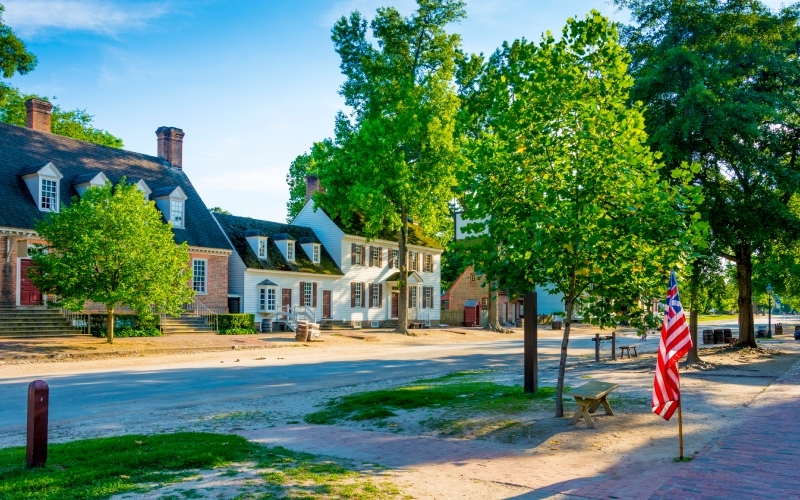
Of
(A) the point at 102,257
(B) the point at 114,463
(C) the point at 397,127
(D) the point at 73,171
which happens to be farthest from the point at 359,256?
(B) the point at 114,463

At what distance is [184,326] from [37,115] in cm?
1397

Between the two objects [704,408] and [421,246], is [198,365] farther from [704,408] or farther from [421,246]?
[421,246]

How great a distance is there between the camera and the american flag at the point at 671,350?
28.7ft

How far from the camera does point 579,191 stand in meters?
10.8

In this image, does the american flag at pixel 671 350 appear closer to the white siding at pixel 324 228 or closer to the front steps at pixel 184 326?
the front steps at pixel 184 326

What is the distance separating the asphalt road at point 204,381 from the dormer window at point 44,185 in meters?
13.6

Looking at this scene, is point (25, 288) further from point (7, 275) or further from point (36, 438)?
point (36, 438)

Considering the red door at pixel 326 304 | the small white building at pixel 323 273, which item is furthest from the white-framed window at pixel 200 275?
the red door at pixel 326 304

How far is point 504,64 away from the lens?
4662cm

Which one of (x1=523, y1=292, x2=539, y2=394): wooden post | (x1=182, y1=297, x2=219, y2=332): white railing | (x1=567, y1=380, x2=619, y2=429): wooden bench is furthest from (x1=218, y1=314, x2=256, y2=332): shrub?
(x1=567, y1=380, x2=619, y2=429): wooden bench

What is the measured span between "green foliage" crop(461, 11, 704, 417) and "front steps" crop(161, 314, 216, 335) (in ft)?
81.4

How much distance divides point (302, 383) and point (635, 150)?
9.80 metres

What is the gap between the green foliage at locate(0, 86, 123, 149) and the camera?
48094 mm

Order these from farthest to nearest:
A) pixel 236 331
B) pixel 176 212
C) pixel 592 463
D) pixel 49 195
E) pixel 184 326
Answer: pixel 176 212
pixel 236 331
pixel 184 326
pixel 49 195
pixel 592 463
